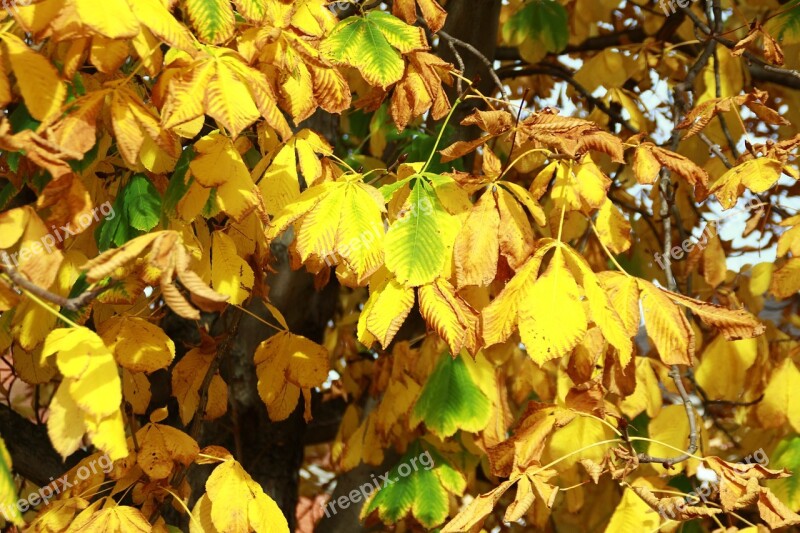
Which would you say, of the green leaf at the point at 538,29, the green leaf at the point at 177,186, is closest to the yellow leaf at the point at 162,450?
the green leaf at the point at 177,186

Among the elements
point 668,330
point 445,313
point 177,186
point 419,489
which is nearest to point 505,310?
point 445,313

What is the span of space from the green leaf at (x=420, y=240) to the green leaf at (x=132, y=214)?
39 cm

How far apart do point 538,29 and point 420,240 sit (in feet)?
4.37

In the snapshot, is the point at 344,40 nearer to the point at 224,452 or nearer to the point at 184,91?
the point at 184,91

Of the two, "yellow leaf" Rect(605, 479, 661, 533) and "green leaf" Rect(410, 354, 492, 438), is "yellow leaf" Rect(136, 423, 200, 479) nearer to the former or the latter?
"green leaf" Rect(410, 354, 492, 438)

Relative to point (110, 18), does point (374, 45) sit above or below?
below

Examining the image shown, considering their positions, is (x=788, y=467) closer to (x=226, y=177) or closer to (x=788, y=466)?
(x=788, y=466)

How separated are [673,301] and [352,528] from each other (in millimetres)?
1299

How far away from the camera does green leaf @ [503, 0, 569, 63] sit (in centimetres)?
245

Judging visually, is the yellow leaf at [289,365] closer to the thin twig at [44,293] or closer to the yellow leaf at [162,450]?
the yellow leaf at [162,450]

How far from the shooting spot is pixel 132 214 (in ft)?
4.73

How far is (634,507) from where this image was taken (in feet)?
5.54

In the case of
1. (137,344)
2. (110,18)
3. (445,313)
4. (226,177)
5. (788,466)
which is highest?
(110,18)

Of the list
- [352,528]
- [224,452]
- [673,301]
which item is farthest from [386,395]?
[673,301]
